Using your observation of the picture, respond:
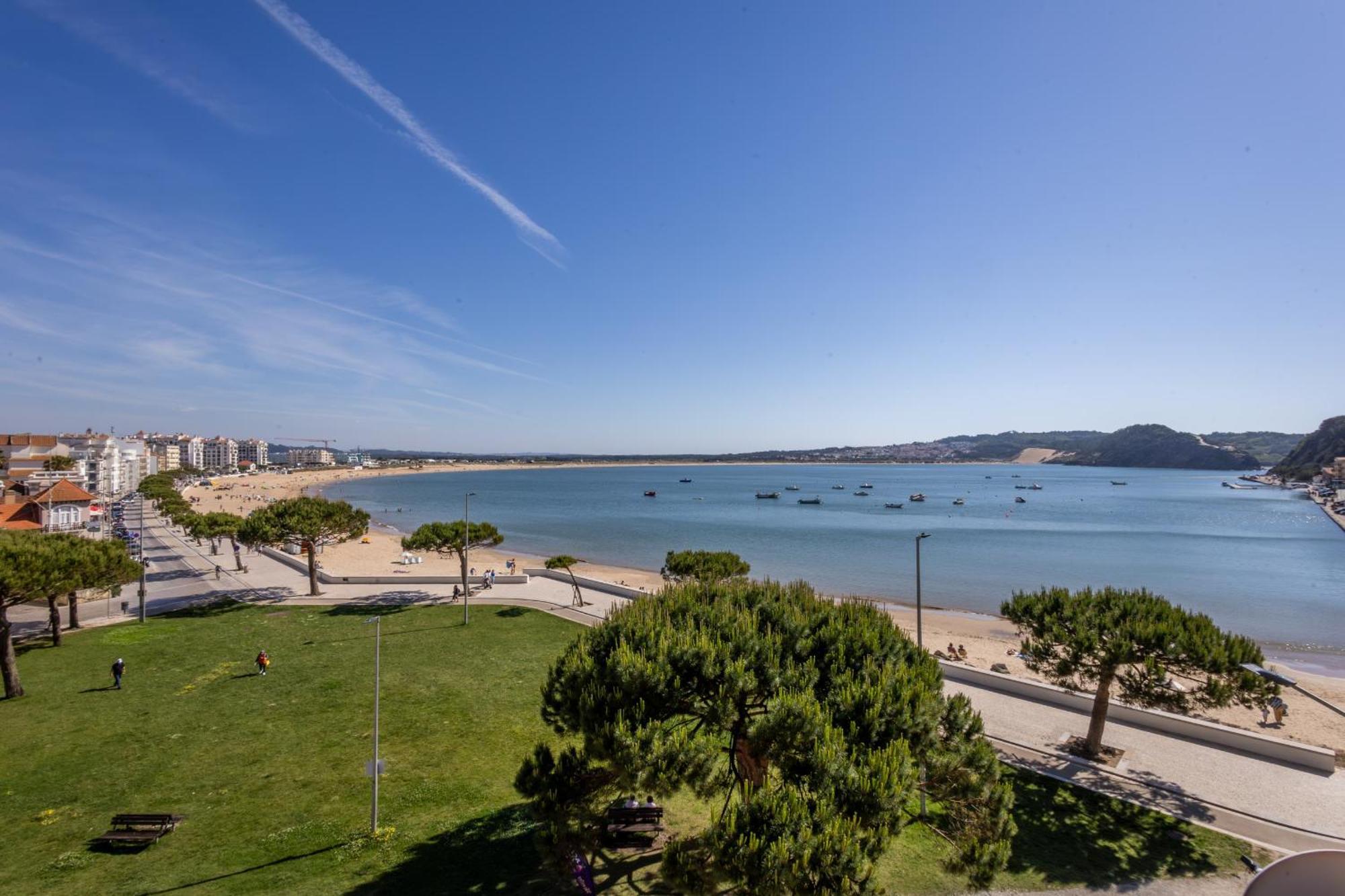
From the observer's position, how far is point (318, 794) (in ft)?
45.1

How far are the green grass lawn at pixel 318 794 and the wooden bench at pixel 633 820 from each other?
0.49 metres

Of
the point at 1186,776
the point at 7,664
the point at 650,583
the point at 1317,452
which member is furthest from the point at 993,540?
the point at 1317,452

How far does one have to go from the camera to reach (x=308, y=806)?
43.3ft

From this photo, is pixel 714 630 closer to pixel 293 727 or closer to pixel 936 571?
pixel 293 727

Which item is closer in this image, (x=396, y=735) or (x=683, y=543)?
(x=396, y=735)

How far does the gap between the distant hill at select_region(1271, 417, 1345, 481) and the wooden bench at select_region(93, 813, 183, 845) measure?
22868 centimetres

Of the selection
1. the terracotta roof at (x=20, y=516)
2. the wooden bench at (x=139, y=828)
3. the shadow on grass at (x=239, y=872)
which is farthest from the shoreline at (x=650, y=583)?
the terracotta roof at (x=20, y=516)

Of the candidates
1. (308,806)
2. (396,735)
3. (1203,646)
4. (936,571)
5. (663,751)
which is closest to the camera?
(663,751)

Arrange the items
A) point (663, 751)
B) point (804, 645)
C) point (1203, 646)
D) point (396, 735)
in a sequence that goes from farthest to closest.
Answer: point (396, 735) < point (1203, 646) < point (804, 645) < point (663, 751)

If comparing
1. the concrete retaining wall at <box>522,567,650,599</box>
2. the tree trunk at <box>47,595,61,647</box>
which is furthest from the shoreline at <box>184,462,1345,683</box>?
the tree trunk at <box>47,595,61,647</box>

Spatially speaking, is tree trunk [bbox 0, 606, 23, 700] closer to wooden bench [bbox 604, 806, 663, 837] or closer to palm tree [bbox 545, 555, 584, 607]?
palm tree [bbox 545, 555, 584, 607]

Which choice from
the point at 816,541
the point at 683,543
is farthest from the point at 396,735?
the point at 816,541

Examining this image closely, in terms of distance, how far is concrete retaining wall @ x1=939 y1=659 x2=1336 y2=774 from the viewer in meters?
16.1

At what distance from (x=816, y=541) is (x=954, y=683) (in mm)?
51509
